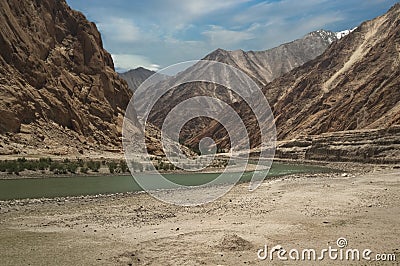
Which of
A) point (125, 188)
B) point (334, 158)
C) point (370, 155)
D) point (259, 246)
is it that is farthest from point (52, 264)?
point (334, 158)

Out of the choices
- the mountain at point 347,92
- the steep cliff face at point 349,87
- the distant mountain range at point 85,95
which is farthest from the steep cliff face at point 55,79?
the steep cliff face at point 349,87

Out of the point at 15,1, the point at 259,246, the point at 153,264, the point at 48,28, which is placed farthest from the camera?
the point at 48,28

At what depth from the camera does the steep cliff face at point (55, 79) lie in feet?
165

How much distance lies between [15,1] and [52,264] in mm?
61093

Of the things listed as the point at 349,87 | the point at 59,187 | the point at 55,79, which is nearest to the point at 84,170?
the point at 59,187

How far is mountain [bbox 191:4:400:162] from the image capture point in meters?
73.7

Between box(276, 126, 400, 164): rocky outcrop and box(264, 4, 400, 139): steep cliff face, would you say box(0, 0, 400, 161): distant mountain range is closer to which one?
box(276, 126, 400, 164): rocky outcrop

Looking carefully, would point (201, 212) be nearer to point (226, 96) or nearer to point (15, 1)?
point (15, 1)

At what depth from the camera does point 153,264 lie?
913cm
